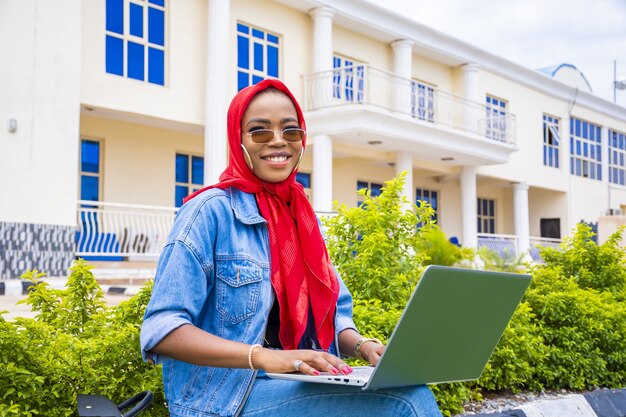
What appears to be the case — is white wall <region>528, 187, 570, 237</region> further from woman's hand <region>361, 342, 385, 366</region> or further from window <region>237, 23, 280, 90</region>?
woman's hand <region>361, 342, 385, 366</region>

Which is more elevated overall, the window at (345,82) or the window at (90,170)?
the window at (345,82)

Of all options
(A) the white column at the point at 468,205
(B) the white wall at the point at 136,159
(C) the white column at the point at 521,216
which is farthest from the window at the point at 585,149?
(B) the white wall at the point at 136,159

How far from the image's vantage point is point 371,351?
7.00ft

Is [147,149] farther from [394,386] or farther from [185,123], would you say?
[394,386]

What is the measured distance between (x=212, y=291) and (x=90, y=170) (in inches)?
461

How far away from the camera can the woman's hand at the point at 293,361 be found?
5.67 feet

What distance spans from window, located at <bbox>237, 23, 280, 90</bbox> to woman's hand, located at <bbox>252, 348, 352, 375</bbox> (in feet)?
42.0

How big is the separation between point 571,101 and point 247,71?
48.5 feet

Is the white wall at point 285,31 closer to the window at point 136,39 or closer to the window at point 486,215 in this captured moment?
the window at point 136,39

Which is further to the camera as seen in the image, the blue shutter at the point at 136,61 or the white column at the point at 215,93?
the white column at the point at 215,93

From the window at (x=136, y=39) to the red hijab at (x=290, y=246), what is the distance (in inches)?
424

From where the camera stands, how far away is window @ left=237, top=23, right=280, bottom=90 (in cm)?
1436

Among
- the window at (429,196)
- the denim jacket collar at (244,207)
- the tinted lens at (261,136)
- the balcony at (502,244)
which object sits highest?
the window at (429,196)

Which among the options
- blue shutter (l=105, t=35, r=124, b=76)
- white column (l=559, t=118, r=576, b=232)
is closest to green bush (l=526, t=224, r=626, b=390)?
blue shutter (l=105, t=35, r=124, b=76)
